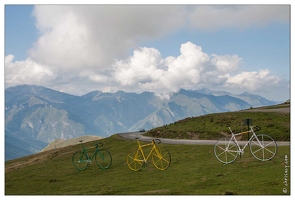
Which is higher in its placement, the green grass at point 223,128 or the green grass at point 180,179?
the green grass at point 223,128

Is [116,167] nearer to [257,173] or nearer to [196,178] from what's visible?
[196,178]

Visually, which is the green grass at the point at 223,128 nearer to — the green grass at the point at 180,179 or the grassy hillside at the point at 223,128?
the grassy hillside at the point at 223,128

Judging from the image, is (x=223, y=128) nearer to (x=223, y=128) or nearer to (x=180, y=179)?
(x=223, y=128)

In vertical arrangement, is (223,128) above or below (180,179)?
above

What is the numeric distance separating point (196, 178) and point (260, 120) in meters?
37.3

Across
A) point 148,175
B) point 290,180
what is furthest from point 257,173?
point 148,175

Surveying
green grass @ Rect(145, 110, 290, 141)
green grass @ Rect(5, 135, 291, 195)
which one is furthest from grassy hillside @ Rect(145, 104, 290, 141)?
green grass @ Rect(5, 135, 291, 195)

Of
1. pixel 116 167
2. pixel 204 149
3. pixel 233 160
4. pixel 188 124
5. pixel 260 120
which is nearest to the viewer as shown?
pixel 233 160

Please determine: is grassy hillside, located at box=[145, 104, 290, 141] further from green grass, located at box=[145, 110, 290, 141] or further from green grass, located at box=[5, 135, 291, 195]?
green grass, located at box=[5, 135, 291, 195]

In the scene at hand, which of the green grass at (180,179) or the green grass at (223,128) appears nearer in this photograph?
the green grass at (180,179)

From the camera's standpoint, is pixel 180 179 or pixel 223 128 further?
pixel 223 128

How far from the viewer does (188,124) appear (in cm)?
6569

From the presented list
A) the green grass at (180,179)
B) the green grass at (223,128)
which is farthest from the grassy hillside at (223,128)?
the green grass at (180,179)

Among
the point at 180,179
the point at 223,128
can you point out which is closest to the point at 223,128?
the point at 223,128
